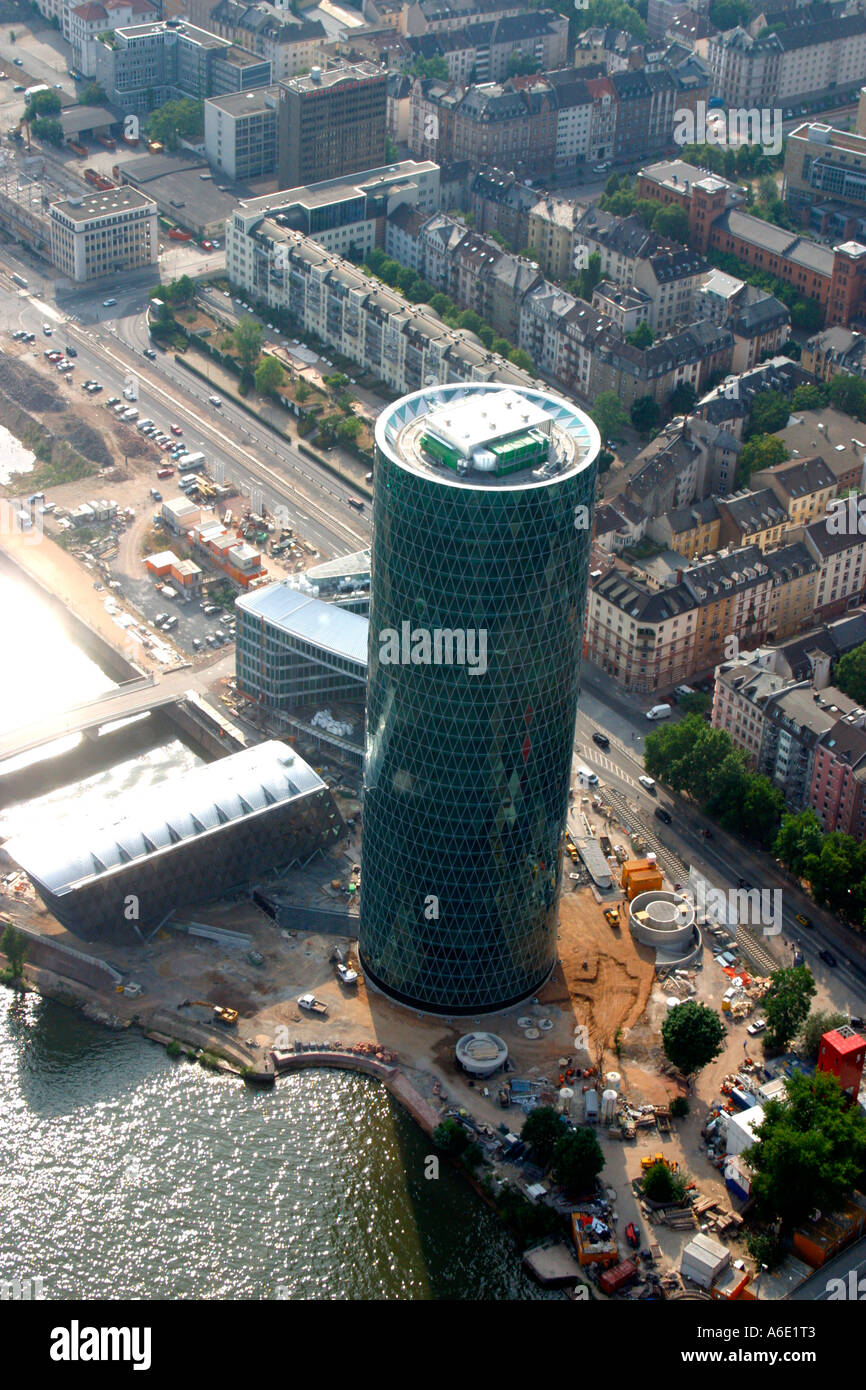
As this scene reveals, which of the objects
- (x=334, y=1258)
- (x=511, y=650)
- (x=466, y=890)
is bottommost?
(x=334, y=1258)

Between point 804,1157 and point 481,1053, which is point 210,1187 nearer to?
point 481,1053

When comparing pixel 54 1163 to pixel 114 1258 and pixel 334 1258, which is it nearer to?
pixel 114 1258

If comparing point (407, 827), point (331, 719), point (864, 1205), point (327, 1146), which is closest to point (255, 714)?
point (331, 719)

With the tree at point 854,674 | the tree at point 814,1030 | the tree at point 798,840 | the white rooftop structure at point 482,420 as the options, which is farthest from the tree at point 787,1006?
the white rooftop structure at point 482,420

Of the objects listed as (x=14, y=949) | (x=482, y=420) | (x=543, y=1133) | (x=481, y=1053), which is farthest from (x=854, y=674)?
(x=14, y=949)

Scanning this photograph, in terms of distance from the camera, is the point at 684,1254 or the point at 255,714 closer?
the point at 684,1254

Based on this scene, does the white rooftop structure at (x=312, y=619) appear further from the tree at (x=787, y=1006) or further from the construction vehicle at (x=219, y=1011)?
the tree at (x=787, y=1006)
